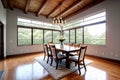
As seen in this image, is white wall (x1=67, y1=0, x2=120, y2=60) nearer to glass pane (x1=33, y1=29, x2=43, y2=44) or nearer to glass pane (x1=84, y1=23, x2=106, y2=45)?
glass pane (x1=84, y1=23, x2=106, y2=45)

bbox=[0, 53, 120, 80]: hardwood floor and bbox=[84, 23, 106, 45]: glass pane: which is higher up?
bbox=[84, 23, 106, 45]: glass pane

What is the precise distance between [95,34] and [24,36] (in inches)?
198

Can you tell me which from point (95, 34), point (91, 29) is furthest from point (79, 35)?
point (95, 34)

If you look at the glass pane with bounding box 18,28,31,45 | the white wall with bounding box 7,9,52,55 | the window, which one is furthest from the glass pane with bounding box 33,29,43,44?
the window

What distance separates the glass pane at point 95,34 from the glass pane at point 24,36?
169 inches

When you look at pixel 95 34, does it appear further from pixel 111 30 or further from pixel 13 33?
pixel 13 33

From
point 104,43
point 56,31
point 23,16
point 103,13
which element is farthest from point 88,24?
point 23,16

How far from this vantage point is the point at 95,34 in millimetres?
5168

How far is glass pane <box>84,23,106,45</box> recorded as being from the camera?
15.3ft

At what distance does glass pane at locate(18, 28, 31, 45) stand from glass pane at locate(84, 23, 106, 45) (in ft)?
14.1

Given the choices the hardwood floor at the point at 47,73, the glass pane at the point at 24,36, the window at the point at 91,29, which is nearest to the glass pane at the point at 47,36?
the glass pane at the point at 24,36

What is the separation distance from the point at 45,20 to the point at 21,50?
3.23 metres

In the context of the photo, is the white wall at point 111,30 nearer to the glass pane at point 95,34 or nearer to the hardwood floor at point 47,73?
the glass pane at point 95,34

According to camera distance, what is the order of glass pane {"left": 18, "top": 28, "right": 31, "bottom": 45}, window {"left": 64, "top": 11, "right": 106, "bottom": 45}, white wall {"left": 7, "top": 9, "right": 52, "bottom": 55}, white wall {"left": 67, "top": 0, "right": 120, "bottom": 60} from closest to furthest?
white wall {"left": 67, "top": 0, "right": 120, "bottom": 60}, window {"left": 64, "top": 11, "right": 106, "bottom": 45}, white wall {"left": 7, "top": 9, "right": 52, "bottom": 55}, glass pane {"left": 18, "top": 28, "right": 31, "bottom": 45}
